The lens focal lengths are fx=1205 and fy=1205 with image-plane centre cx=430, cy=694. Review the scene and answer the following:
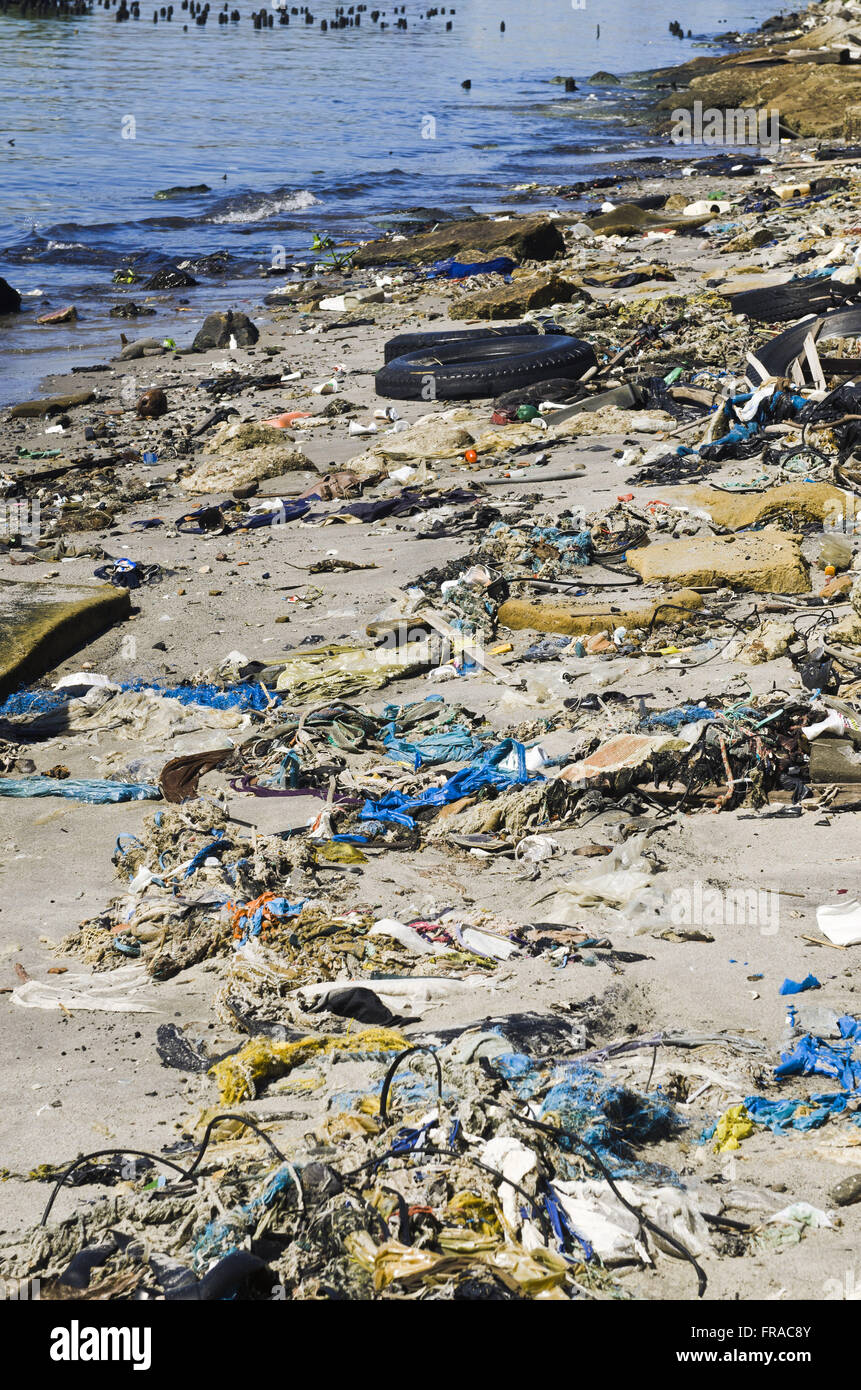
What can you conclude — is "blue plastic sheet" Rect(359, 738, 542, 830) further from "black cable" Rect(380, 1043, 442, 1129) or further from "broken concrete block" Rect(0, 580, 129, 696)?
"broken concrete block" Rect(0, 580, 129, 696)

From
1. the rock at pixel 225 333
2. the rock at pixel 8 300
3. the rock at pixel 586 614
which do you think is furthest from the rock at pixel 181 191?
the rock at pixel 586 614

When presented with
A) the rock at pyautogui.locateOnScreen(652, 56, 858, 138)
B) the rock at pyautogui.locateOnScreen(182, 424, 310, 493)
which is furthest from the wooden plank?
the rock at pyautogui.locateOnScreen(652, 56, 858, 138)

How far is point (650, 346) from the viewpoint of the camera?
10.1 m

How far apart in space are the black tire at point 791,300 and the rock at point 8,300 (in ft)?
32.1

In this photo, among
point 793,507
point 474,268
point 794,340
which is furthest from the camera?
point 474,268

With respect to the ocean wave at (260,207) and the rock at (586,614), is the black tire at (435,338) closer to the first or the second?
the rock at (586,614)

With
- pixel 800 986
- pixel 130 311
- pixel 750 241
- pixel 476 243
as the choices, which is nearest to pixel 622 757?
pixel 800 986

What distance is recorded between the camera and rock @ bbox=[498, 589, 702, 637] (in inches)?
219

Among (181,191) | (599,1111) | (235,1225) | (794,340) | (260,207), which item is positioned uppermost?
(181,191)

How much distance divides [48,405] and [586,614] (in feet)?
23.7

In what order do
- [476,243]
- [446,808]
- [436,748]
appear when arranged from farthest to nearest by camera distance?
1. [476,243]
2. [436,748]
3. [446,808]

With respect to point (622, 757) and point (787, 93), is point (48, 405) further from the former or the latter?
point (787, 93)

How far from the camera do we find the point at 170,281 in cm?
1702

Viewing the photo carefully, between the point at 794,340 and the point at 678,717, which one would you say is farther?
the point at 794,340
